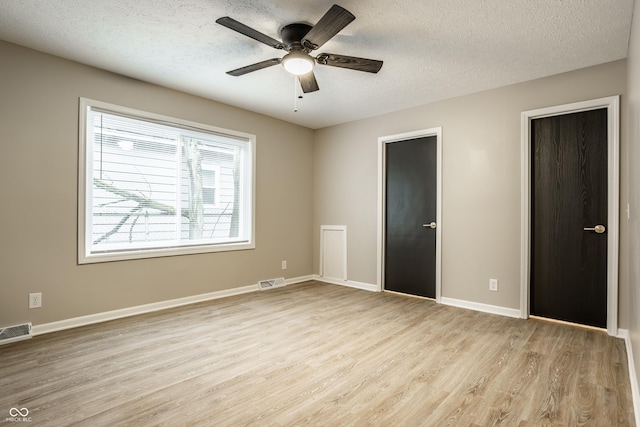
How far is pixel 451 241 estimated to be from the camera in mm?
4012

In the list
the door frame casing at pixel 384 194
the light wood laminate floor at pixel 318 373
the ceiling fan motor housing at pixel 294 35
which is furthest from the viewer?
the door frame casing at pixel 384 194

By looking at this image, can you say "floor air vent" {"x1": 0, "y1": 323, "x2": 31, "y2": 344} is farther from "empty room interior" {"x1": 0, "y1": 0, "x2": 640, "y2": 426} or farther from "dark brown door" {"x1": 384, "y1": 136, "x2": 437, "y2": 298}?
"dark brown door" {"x1": 384, "y1": 136, "x2": 437, "y2": 298}

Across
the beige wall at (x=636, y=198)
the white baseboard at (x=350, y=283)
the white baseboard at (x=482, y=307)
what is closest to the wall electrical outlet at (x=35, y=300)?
the white baseboard at (x=350, y=283)

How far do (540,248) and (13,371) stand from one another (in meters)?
4.57

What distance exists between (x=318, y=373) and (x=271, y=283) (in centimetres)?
268

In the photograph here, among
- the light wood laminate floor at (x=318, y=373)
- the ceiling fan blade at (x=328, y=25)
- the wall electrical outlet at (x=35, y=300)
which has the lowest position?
the light wood laminate floor at (x=318, y=373)

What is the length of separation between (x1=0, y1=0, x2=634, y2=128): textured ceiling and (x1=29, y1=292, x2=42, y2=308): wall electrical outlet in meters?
2.16

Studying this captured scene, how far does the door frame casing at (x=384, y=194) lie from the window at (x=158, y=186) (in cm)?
180

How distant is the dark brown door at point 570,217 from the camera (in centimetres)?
311

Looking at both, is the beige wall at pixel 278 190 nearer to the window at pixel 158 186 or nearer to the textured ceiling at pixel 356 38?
the window at pixel 158 186

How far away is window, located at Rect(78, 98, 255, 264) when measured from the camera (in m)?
3.35

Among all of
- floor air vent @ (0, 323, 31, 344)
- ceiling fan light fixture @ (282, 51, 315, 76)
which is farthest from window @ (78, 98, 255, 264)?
ceiling fan light fixture @ (282, 51, 315, 76)

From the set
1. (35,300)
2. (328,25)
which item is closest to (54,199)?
(35,300)

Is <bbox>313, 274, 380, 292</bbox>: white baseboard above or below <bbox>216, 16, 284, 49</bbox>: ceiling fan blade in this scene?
below
